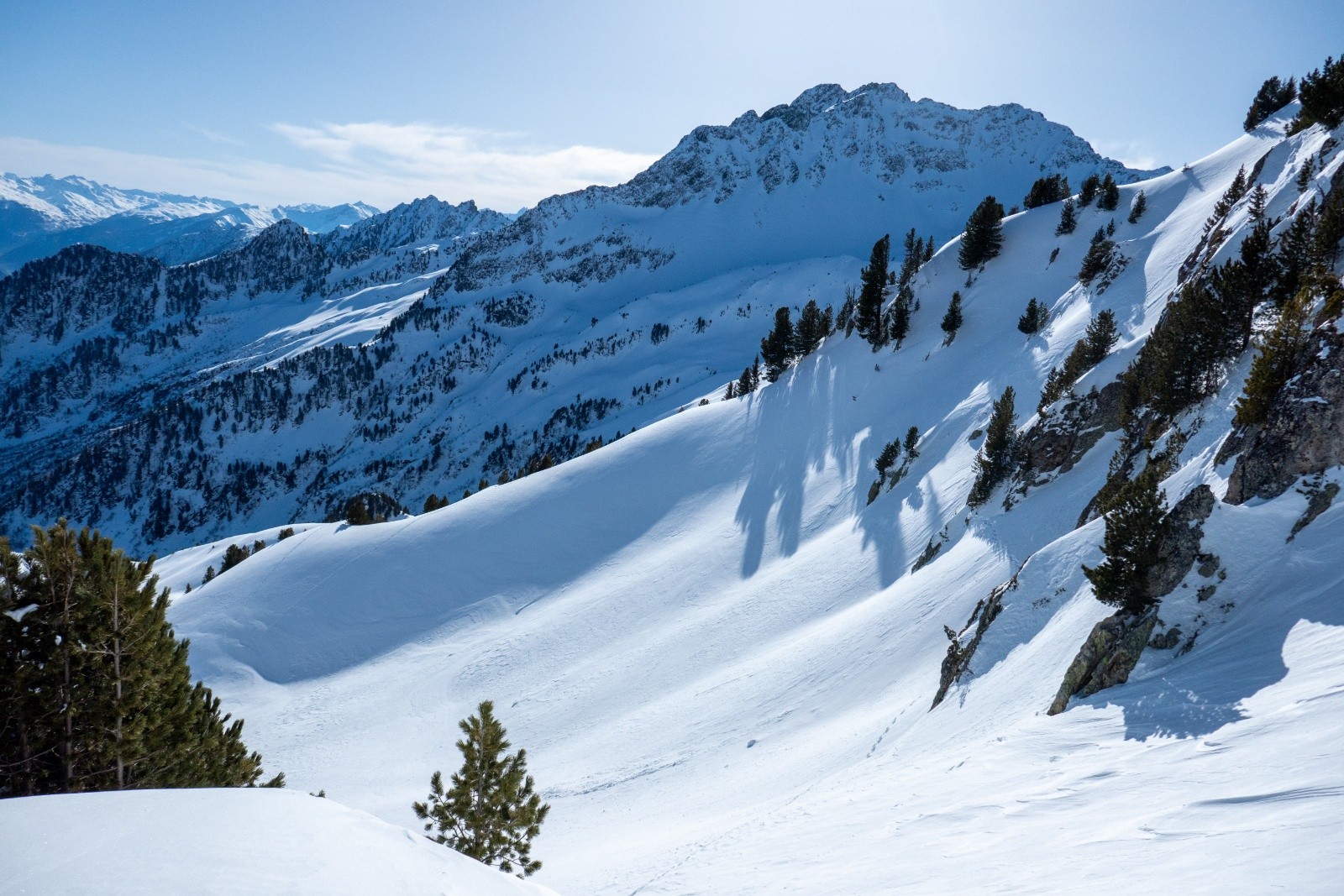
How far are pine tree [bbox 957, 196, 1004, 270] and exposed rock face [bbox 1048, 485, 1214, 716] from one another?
143ft

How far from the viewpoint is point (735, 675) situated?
25641mm

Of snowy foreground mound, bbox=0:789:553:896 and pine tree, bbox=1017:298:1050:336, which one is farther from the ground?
pine tree, bbox=1017:298:1050:336

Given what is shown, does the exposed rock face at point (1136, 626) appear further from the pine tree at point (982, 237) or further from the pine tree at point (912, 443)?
the pine tree at point (982, 237)

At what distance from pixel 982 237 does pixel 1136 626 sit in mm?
46897

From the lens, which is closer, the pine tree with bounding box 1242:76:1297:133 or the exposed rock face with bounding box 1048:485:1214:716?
the exposed rock face with bounding box 1048:485:1214:716

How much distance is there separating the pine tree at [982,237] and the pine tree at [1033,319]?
11.8m

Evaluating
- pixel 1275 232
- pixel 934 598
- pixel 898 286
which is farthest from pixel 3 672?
pixel 898 286

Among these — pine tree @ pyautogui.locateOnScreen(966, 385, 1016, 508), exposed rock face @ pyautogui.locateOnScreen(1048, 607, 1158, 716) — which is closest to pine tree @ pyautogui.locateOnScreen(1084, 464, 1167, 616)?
exposed rock face @ pyautogui.locateOnScreen(1048, 607, 1158, 716)

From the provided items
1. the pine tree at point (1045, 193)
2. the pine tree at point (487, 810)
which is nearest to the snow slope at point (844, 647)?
the pine tree at point (487, 810)

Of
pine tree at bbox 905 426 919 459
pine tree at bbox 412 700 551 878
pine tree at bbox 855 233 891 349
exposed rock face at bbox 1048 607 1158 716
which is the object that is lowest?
pine tree at bbox 412 700 551 878

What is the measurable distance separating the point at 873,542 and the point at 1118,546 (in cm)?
1948

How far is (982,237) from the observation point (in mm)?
49844

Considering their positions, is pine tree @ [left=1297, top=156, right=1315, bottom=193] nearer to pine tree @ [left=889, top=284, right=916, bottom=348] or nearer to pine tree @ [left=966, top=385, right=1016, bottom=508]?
pine tree @ [left=966, top=385, right=1016, bottom=508]

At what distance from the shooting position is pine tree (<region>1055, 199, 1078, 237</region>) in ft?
160
